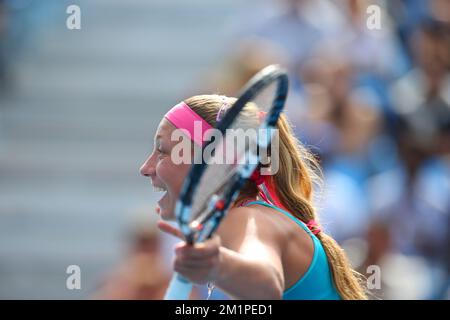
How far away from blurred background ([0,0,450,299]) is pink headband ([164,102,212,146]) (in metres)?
1.95

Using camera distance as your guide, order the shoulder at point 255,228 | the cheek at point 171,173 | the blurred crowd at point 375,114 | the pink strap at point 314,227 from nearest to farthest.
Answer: the shoulder at point 255,228, the cheek at point 171,173, the pink strap at point 314,227, the blurred crowd at point 375,114

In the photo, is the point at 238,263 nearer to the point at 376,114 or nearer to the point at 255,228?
the point at 255,228

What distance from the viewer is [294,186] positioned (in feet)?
8.98

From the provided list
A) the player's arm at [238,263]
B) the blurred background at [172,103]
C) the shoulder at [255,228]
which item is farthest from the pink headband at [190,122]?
the blurred background at [172,103]

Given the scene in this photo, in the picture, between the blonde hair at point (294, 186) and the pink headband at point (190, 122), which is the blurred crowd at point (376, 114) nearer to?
the blonde hair at point (294, 186)

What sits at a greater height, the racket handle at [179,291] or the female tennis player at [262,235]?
the female tennis player at [262,235]

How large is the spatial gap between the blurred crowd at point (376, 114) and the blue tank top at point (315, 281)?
1.76m

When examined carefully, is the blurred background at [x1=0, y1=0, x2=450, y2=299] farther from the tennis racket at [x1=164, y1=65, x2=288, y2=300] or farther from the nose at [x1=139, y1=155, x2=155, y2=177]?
the tennis racket at [x1=164, y1=65, x2=288, y2=300]

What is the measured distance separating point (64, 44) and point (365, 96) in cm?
278

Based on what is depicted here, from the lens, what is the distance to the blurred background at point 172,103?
4977 mm

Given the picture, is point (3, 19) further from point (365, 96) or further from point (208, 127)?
point (208, 127)

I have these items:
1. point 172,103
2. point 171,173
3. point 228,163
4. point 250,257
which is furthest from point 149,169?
point 172,103

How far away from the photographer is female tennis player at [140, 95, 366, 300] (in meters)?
2.04
